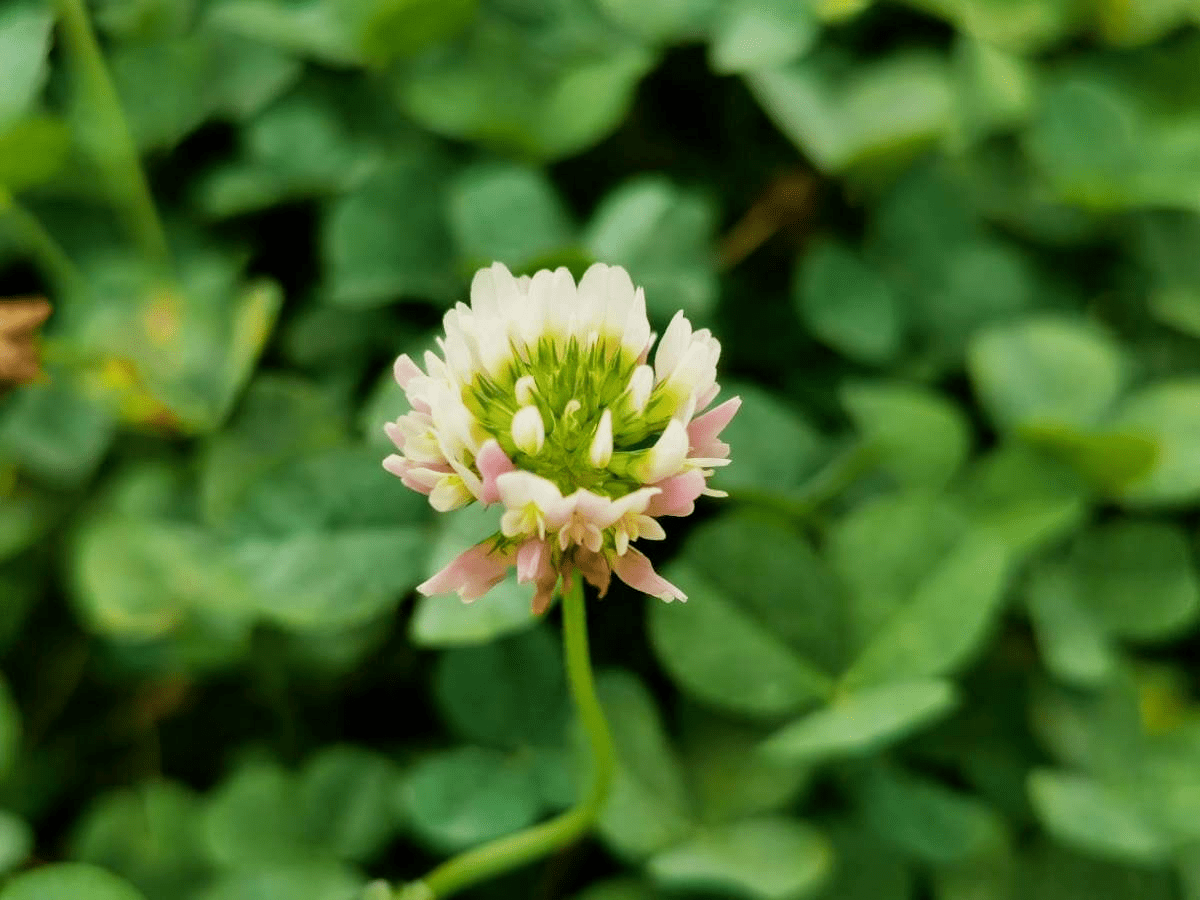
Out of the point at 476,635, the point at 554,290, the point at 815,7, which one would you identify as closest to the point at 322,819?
the point at 476,635

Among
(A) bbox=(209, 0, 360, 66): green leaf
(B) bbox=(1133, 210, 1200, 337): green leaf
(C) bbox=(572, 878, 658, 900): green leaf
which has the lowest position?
(C) bbox=(572, 878, 658, 900): green leaf

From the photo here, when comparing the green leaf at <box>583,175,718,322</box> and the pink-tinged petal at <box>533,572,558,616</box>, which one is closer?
the pink-tinged petal at <box>533,572,558,616</box>

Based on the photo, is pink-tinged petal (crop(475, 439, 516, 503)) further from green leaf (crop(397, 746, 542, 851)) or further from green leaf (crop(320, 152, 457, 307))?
green leaf (crop(320, 152, 457, 307))

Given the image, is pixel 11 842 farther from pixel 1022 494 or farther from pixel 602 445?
pixel 1022 494

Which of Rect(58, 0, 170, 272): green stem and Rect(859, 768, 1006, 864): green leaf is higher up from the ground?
Rect(58, 0, 170, 272): green stem

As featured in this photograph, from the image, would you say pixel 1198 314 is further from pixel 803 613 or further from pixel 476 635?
pixel 476 635

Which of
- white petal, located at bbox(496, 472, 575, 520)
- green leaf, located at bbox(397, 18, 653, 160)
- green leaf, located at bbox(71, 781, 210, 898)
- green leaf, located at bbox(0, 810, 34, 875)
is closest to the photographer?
white petal, located at bbox(496, 472, 575, 520)

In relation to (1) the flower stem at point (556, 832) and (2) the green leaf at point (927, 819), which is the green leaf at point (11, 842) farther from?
(2) the green leaf at point (927, 819)

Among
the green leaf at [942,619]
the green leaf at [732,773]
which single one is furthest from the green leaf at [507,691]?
the green leaf at [942,619]

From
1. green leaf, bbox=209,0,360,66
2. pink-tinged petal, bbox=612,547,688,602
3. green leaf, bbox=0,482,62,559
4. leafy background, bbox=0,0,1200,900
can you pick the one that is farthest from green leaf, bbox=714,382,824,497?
green leaf, bbox=0,482,62,559
